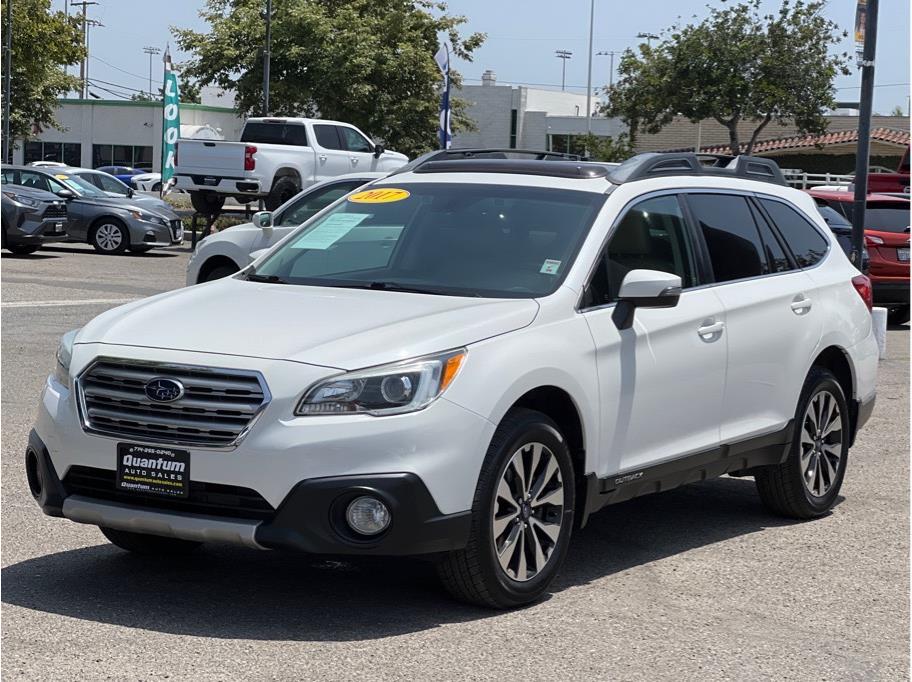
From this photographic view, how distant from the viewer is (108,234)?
27.6 metres

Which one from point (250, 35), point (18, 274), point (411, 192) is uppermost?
point (250, 35)

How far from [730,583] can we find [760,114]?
5328 centimetres

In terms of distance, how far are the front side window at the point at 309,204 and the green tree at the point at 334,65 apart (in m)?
37.6

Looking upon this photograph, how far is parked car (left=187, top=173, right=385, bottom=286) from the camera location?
1570 cm

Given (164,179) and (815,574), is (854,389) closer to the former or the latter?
(815,574)

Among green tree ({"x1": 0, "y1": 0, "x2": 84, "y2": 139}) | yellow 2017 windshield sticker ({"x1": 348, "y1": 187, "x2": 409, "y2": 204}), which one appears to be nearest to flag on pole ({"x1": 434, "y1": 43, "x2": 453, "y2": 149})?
green tree ({"x1": 0, "y1": 0, "x2": 84, "y2": 139})

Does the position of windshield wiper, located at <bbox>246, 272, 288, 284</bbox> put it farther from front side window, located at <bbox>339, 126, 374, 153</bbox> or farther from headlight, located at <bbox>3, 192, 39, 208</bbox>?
front side window, located at <bbox>339, 126, 374, 153</bbox>

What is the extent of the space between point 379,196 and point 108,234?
21397mm

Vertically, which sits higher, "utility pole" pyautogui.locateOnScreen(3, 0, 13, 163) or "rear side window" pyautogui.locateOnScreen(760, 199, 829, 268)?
"utility pole" pyautogui.locateOnScreen(3, 0, 13, 163)

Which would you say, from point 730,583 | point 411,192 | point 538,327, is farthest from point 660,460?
point 411,192

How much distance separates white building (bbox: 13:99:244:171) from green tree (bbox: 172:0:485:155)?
86.8 ft

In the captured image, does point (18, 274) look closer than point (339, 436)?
No

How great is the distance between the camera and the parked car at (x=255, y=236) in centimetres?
1570

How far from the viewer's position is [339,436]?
520 centimetres
